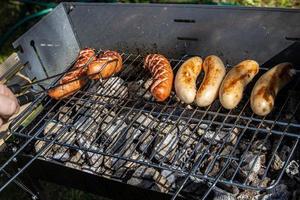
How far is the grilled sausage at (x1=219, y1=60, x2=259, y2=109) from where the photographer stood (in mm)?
3012

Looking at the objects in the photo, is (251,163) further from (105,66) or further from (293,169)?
(105,66)

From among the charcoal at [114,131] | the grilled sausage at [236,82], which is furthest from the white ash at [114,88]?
the grilled sausage at [236,82]

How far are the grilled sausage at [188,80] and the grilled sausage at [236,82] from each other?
8.3 inches

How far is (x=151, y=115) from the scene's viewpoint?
11.1ft

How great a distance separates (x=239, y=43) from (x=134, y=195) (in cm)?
136

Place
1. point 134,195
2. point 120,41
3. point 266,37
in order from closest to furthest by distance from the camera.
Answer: point 134,195
point 266,37
point 120,41

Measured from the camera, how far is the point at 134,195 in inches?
117

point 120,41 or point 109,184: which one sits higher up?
point 120,41

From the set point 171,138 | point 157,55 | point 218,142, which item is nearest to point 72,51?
point 157,55

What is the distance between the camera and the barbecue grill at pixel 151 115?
291 centimetres

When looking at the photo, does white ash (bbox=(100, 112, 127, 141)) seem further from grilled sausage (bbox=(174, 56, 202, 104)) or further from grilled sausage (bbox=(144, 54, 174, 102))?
grilled sausage (bbox=(174, 56, 202, 104))

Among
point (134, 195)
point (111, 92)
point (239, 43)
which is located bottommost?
point (134, 195)

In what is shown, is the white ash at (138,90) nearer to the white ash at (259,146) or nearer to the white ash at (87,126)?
the white ash at (87,126)

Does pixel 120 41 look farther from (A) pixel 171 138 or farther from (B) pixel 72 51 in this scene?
(A) pixel 171 138
